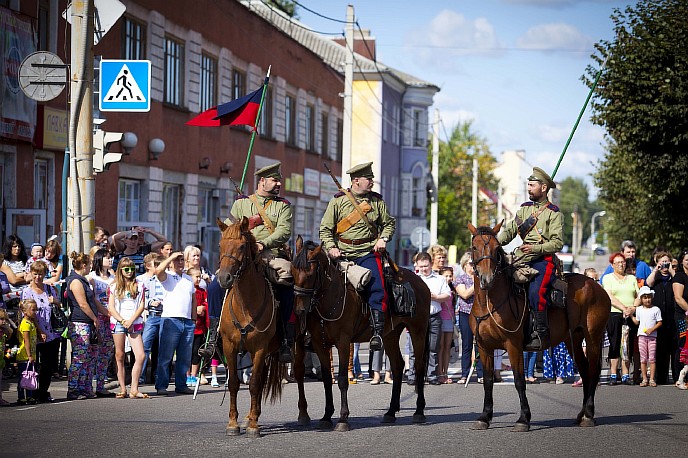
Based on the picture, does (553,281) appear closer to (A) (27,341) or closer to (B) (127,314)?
(B) (127,314)

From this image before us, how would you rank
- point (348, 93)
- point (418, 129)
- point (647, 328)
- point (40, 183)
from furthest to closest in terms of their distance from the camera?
point (418, 129) → point (348, 93) → point (40, 183) → point (647, 328)

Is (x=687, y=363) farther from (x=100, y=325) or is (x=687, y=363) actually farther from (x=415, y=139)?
(x=415, y=139)

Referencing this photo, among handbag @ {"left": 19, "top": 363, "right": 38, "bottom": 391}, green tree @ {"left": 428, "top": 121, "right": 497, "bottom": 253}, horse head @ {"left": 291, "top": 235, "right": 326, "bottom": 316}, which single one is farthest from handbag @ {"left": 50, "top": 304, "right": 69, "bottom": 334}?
green tree @ {"left": 428, "top": 121, "right": 497, "bottom": 253}

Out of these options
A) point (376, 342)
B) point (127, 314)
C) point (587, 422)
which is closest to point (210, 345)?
point (376, 342)

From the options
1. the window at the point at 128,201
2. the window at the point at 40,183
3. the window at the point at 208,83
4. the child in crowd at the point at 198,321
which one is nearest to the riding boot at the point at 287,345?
the child in crowd at the point at 198,321

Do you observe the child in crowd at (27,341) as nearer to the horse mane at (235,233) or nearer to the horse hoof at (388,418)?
the horse mane at (235,233)

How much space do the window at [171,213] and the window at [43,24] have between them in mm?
7706

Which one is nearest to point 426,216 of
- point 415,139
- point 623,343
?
point 415,139

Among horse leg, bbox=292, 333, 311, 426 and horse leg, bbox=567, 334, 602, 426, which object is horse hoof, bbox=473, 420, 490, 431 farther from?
horse leg, bbox=292, 333, 311, 426

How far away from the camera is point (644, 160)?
2811 centimetres

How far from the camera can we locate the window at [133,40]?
1050 inches

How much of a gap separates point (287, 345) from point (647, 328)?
8.75 meters

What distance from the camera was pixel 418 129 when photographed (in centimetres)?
7125

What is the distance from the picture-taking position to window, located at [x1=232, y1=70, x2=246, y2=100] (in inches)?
1412
